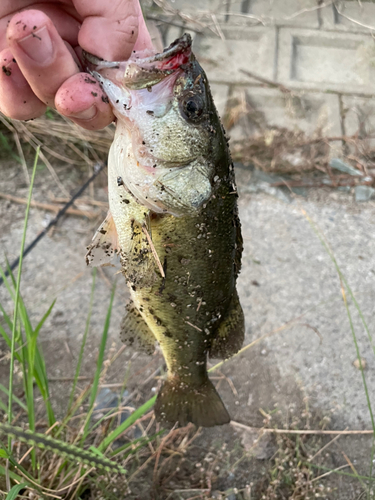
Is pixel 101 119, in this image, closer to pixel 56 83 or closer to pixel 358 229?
pixel 56 83

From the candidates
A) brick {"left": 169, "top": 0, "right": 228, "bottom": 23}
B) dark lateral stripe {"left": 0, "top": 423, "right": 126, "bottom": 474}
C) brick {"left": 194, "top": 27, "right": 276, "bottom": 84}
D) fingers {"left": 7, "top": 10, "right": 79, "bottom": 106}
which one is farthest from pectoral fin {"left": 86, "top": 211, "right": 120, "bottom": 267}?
brick {"left": 169, "top": 0, "right": 228, "bottom": 23}

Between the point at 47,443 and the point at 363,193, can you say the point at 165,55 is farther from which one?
the point at 363,193

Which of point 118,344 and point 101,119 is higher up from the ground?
point 101,119

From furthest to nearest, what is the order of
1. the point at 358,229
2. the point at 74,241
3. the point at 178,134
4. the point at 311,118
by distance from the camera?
1. the point at 311,118
2. the point at 358,229
3. the point at 74,241
4. the point at 178,134

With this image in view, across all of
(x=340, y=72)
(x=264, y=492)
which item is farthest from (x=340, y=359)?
(x=340, y=72)

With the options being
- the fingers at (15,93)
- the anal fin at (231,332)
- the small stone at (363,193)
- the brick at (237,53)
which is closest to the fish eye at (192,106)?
the fingers at (15,93)

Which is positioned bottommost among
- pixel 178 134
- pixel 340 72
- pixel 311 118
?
pixel 311 118

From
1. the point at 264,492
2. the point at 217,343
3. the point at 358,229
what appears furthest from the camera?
the point at 358,229

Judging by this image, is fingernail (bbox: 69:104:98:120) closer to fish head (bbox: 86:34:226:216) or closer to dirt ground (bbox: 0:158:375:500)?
fish head (bbox: 86:34:226:216)

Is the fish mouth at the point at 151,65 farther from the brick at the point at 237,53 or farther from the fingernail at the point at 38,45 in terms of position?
the brick at the point at 237,53
